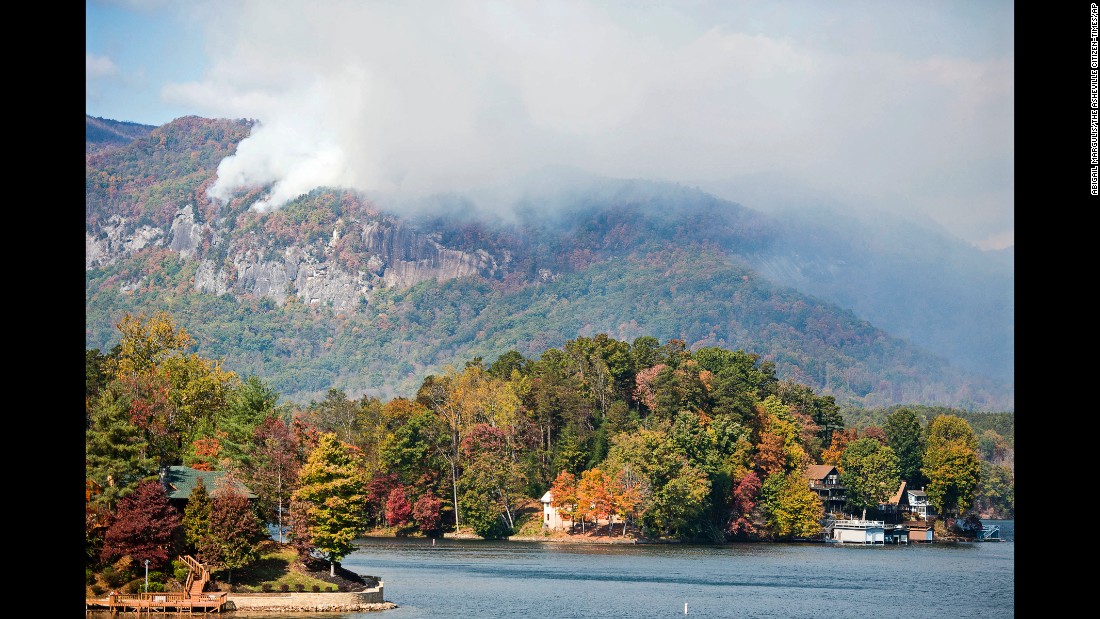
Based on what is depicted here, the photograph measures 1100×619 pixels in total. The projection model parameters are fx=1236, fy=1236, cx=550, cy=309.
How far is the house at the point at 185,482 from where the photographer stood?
61.3m

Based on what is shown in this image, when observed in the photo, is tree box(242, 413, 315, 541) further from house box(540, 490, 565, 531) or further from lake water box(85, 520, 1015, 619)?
house box(540, 490, 565, 531)

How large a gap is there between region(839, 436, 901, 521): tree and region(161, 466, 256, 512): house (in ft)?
284

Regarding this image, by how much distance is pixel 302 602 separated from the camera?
56969 millimetres

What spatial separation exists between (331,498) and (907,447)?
93367mm

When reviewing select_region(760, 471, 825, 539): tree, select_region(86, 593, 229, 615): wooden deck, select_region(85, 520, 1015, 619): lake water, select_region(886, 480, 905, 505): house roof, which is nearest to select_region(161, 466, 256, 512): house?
select_region(86, 593, 229, 615): wooden deck

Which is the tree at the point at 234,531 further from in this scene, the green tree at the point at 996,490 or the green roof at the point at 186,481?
the green tree at the point at 996,490

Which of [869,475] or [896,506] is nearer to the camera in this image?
[869,475]

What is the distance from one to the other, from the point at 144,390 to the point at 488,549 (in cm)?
3911

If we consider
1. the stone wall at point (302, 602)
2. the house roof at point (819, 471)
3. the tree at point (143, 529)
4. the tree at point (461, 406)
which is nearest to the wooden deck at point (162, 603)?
the stone wall at point (302, 602)

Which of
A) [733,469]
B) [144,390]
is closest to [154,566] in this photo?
[144,390]

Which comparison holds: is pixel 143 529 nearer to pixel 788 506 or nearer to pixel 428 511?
pixel 428 511

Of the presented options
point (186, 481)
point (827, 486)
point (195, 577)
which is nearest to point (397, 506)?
point (827, 486)
